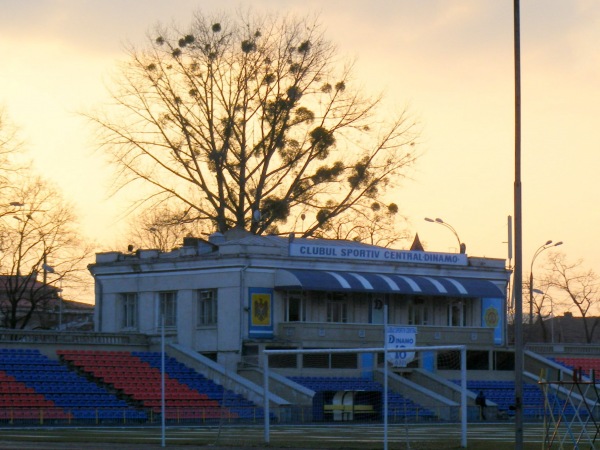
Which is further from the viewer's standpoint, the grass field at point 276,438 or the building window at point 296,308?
the building window at point 296,308

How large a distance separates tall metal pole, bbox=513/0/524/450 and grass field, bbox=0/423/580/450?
5187 mm

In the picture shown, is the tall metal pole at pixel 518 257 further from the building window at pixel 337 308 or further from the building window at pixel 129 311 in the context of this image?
the building window at pixel 129 311

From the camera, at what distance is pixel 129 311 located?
6388cm

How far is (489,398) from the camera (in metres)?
59.0

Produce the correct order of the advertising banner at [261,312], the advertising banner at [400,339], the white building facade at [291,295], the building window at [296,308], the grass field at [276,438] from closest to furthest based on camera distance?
the grass field at [276,438]
the advertising banner at [400,339]
the advertising banner at [261,312]
the white building facade at [291,295]
the building window at [296,308]

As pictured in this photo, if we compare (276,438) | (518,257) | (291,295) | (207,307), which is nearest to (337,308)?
(291,295)

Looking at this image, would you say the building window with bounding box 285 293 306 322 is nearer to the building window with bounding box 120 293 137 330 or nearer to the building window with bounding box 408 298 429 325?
the building window with bounding box 408 298 429 325

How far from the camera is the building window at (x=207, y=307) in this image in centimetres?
5988

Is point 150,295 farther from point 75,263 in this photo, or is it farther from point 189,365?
point 75,263

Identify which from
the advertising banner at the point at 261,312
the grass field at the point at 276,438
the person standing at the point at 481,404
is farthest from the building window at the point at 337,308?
the grass field at the point at 276,438

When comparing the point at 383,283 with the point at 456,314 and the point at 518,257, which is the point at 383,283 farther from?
the point at 518,257

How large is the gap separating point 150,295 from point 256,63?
54.2ft

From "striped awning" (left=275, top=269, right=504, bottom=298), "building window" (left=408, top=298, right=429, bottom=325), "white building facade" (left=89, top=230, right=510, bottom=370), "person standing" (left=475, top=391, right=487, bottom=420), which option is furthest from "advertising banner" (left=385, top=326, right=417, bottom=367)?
"person standing" (left=475, top=391, right=487, bottom=420)

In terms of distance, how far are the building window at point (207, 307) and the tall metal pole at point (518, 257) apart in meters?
34.0
